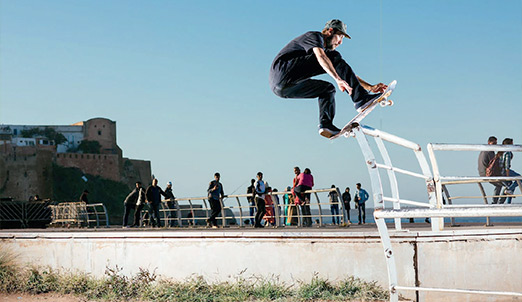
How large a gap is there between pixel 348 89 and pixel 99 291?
758 centimetres

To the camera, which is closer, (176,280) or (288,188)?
(176,280)

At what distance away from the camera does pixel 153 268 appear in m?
10.0

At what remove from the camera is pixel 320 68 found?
13.5 ft

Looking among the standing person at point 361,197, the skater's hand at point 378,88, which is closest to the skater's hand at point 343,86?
Result: the skater's hand at point 378,88

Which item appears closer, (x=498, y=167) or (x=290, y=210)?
(x=498, y=167)

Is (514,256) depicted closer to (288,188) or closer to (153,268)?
(153,268)

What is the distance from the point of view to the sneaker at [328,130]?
4.19 m

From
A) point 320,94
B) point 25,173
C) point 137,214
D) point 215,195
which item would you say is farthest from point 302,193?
point 25,173

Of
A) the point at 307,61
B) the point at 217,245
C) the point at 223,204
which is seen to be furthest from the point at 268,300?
the point at 223,204

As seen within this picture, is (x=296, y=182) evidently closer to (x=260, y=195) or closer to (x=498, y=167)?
(x=260, y=195)

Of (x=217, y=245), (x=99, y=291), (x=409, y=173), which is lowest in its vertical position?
(x=99, y=291)

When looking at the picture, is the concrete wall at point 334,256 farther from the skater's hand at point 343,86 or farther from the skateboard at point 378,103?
the skater's hand at point 343,86

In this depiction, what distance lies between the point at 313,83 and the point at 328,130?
36cm

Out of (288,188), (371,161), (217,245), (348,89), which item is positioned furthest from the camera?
(288,188)
